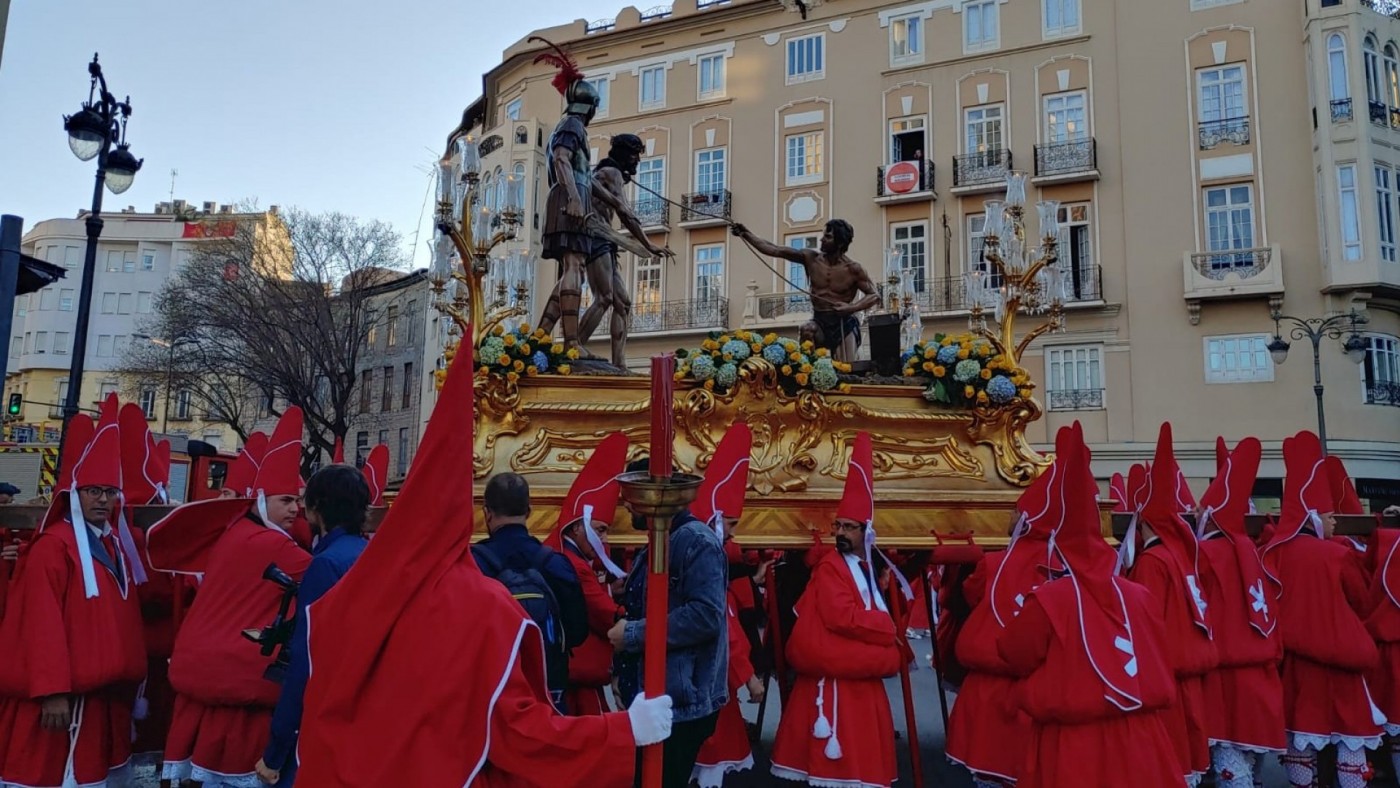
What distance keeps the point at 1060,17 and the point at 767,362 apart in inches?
933

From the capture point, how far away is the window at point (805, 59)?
29328 millimetres

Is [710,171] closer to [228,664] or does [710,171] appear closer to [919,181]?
[919,181]

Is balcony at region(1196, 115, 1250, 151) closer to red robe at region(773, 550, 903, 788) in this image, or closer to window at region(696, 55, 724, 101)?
window at region(696, 55, 724, 101)

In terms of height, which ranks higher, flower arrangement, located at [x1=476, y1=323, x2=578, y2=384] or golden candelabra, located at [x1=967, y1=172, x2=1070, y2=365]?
golden candelabra, located at [x1=967, y1=172, x2=1070, y2=365]

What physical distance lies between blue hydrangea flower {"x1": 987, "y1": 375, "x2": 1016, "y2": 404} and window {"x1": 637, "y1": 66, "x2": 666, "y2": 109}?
25141 mm

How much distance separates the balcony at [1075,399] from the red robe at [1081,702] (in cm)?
2200

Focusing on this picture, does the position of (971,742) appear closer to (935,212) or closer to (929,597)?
(929,597)

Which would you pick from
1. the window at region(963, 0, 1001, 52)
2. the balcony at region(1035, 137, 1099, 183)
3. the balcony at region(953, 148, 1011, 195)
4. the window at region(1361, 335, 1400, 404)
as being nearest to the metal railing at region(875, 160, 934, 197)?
the balcony at region(953, 148, 1011, 195)

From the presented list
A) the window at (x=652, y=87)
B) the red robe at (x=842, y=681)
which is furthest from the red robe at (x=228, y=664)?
the window at (x=652, y=87)

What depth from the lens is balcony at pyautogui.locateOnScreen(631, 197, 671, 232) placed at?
30000 mm

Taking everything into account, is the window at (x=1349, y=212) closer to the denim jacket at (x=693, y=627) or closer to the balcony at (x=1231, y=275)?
the balcony at (x=1231, y=275)

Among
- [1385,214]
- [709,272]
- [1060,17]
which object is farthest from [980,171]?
[1385,214]

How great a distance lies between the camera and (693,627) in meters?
4.27

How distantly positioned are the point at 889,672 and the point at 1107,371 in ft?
70.8
